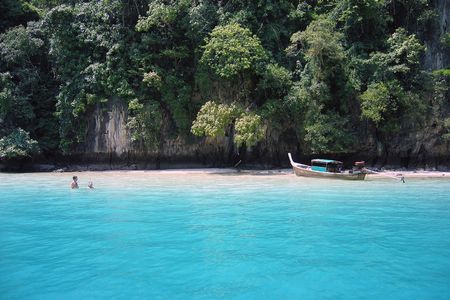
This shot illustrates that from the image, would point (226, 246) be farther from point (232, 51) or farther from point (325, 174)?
point (232, 51)

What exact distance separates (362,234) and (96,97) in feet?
71.0

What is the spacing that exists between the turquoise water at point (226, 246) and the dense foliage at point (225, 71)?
10.2 m

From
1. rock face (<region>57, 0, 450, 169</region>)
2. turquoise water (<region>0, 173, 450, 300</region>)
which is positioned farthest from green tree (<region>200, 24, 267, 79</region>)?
turquoise water (<region>0, 173, 450, 300</region>)

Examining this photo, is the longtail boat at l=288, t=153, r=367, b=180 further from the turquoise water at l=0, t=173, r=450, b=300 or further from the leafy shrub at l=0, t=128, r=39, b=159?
the leafy shrub at l=0, t=128, r=39, b=159

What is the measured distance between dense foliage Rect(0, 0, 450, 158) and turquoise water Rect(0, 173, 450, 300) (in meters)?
10.2

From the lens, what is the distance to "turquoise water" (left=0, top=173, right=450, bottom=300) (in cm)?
594

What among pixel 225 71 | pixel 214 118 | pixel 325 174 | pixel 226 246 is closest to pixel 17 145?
pixel 214 118

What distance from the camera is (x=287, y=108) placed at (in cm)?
2502

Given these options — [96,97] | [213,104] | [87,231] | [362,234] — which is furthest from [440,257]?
[96,97]

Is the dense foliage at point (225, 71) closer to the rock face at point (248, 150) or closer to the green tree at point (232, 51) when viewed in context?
the green tree at point (232, 51)

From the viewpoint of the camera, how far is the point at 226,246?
8055 millimetres

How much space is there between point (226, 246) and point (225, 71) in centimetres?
1691

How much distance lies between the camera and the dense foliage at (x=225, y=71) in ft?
79.0

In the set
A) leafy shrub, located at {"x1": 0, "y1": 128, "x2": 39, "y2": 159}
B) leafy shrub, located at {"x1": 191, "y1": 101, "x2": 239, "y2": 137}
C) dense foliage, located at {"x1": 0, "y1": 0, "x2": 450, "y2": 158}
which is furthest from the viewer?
leafy shrub, located at {"x1": 0, "y1": 128, "x2": 39, "y2": 159}
